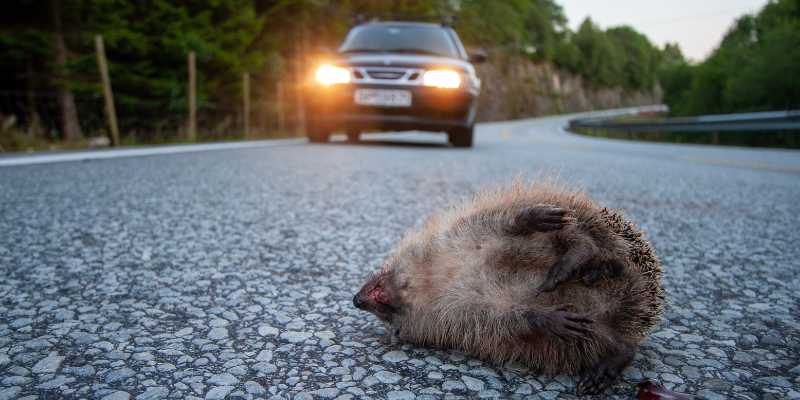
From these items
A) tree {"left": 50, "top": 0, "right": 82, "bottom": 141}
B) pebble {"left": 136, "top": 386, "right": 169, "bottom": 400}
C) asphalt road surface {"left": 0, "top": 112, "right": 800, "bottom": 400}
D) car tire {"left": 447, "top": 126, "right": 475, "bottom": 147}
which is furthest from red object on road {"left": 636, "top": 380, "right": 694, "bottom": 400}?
tree {"left": 50, "top": 0, "right": 82, "bottom": 141}

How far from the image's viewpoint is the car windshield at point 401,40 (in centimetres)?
973

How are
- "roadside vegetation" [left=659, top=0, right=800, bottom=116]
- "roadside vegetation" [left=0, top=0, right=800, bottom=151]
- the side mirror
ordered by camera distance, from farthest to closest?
"roadside vegetation" [left=659, top=0, right=800, bottom=116] → "roadside vegetation" [left=0, top=0, right=800, bottom=151] → the side mirror

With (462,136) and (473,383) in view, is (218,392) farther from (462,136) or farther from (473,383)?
(462,136)

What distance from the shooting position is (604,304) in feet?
5.16

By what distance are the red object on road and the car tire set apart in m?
8.61

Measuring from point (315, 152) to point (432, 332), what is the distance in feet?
23.0

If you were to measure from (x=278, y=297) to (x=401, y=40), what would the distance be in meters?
8.41

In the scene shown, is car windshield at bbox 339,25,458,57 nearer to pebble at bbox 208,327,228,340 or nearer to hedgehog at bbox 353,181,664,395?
hedgehog at bbox 353,181,664,395

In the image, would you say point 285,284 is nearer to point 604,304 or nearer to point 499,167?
point 604,304

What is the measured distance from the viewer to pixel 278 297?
2178 millimetres

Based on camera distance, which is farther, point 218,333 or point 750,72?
point 750,72

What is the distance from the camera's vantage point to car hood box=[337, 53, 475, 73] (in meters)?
8.91

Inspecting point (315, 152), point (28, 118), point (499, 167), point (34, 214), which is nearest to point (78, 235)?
point (34, 214)

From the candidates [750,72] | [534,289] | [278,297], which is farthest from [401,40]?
[750,72]
